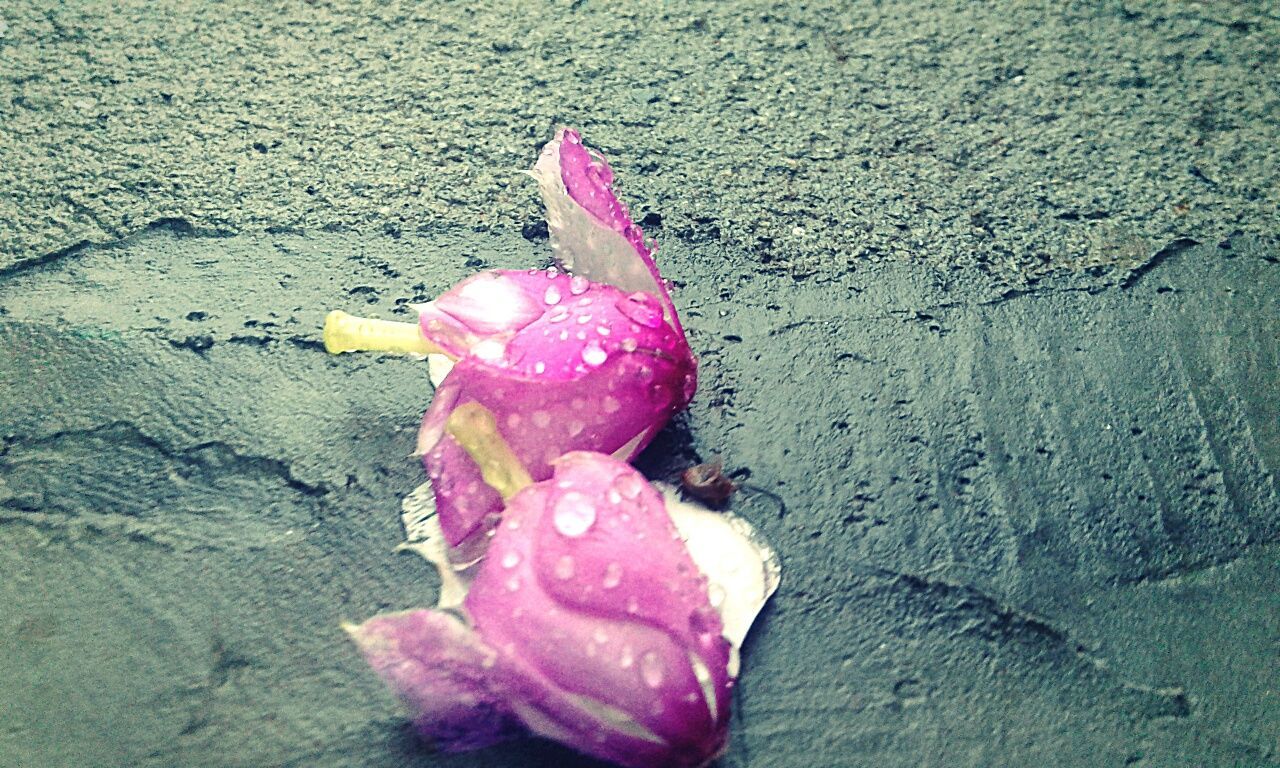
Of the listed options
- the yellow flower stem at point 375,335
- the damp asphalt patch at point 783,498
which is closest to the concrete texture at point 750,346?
the damp asphalt patch at point 783,498

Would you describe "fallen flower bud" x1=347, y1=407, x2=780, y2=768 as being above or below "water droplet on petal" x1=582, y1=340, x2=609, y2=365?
below

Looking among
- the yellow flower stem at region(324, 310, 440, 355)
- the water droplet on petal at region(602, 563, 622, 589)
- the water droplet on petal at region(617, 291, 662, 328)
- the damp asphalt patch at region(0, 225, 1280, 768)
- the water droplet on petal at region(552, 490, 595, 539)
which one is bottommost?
the damp asphalt patch at region(0, 225, 1280, 768)

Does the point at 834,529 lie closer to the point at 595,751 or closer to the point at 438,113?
the point at 595,751

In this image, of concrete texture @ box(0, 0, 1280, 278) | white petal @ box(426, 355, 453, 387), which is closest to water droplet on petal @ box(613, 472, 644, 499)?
white petal @ box(426, 355, 453, 387)

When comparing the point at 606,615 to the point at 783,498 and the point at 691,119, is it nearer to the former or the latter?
the point at 783,498

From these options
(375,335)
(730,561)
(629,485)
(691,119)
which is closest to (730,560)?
(730,561)

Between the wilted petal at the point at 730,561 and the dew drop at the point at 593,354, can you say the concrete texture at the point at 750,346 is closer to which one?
the wilted petal at the point at 730,561

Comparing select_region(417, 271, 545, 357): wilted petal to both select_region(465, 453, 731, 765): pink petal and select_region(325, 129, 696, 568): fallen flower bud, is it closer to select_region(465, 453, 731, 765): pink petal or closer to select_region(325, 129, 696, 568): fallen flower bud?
select_region(325, 129, 696, 568): fallen flower bud
